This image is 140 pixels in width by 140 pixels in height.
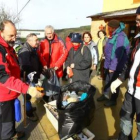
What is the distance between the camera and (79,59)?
10.3 feet

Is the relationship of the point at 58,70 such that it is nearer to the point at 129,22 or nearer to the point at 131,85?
the point at 131,85

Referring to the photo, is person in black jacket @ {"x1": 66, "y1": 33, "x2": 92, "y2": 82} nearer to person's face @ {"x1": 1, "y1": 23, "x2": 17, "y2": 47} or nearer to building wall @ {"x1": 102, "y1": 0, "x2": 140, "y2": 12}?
person's face @ {"x1": 1, "y1": 23, "x2": 17, "y2": 47}

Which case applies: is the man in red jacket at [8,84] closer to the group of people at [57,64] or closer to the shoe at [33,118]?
the group of people at [57,64]

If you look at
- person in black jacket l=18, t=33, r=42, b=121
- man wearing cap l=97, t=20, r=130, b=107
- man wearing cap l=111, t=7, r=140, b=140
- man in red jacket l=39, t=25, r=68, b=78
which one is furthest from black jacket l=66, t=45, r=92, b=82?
man wearing cap l=111, t=7, r=140, b=140

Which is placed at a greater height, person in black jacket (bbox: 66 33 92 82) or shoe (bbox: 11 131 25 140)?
person in black jacket (bbox: 66 33 92 82)

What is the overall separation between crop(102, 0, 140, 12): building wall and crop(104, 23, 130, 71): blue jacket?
6.69 meters

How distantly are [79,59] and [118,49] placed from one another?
822mm

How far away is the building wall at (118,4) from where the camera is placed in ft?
28.2

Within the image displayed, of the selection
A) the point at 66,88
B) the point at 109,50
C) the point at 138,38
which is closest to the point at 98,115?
the point at 66,88

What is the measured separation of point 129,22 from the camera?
25.5 ft

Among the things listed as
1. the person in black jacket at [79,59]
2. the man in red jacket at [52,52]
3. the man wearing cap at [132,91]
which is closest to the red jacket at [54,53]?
the man in red jacket at [52,52]

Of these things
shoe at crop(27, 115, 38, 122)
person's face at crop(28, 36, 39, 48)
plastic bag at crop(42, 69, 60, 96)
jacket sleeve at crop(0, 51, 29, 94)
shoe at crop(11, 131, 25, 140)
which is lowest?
shoe at crop(11, 131, 25, 140)

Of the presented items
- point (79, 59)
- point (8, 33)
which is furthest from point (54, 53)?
point (8, 33)

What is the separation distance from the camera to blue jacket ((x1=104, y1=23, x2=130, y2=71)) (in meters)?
2.96
